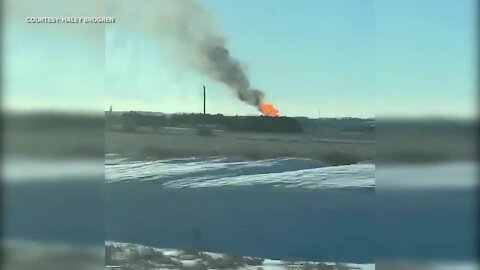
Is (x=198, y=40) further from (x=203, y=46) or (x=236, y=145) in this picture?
(x=236, y=145)

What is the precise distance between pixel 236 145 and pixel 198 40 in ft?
1.94

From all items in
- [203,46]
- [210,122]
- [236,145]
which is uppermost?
[203,46]

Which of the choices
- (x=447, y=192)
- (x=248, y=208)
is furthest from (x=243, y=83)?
(x=447, y=192)

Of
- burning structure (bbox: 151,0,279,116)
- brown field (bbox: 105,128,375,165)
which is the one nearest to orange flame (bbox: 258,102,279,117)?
burning structure (bbox: 151,0,279,116)

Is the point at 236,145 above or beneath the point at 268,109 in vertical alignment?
beneath

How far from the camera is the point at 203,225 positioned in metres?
3.01

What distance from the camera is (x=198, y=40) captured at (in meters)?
3.02

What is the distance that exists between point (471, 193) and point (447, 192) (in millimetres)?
118

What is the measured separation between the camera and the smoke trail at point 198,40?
9.83 feet

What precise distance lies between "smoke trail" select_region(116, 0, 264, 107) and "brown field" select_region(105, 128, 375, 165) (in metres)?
0.22

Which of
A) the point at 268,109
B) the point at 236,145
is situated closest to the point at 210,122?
the point at 236,145

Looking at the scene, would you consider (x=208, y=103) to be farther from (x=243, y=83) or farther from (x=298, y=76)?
(x=298, y=76)

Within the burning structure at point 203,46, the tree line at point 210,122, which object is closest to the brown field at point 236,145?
the tree line at point 210,122

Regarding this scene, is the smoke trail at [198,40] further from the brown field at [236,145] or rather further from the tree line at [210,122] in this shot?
the brown field at [236,145]
